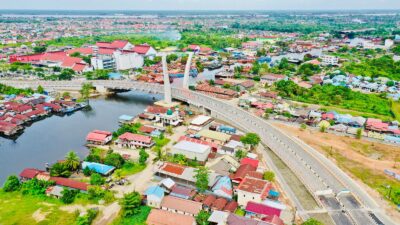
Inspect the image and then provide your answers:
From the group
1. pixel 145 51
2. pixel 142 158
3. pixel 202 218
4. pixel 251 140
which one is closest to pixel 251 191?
pixel 202 218

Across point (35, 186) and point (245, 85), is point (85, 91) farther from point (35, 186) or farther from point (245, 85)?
point (35, 186)

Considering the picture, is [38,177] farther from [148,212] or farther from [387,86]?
[387,86]

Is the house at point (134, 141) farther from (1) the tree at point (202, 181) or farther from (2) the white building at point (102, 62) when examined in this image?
(2) the white building at point (102, 62)

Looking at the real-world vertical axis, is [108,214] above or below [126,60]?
below

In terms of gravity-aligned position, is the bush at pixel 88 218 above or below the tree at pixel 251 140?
below

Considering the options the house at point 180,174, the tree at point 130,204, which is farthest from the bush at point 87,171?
the tree at point 130,204

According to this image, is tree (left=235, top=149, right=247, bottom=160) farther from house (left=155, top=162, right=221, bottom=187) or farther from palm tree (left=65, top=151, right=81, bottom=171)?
palm tree (left=65, top=151, right=81, bottom=171)
